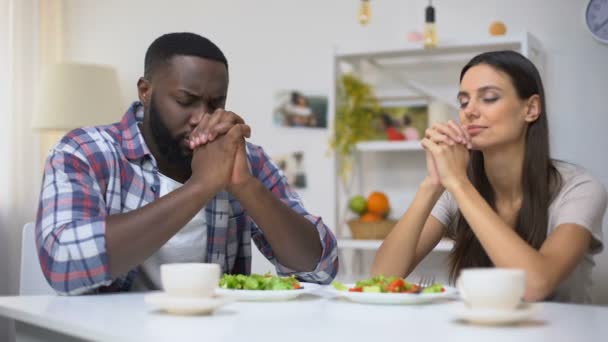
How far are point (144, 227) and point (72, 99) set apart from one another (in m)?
2.20

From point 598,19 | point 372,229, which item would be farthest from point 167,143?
point 598,19

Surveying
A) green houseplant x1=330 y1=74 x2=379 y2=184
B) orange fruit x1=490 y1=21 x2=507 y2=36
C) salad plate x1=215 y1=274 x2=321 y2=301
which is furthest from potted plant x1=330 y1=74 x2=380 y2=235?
salad plate x1=215 y1=274 x2=321 y2=301

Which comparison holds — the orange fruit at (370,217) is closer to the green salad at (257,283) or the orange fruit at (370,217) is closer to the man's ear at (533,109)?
the man's ear at (533,109)

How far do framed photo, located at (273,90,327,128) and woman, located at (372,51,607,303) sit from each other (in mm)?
1507

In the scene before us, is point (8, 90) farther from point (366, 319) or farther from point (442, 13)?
point (366, 319)

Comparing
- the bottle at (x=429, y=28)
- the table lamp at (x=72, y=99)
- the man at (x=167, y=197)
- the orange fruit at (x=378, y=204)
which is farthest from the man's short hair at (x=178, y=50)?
the table lamp at (x=72, y=99)

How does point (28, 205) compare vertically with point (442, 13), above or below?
below

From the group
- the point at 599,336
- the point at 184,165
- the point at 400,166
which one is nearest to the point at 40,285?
the point at 184,165

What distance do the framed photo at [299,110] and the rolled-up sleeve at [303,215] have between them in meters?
1.47

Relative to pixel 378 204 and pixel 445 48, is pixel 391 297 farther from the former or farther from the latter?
pixel 445 48

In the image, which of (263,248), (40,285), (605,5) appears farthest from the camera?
(605,5)

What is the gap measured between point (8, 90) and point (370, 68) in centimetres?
166

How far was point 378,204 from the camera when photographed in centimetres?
304

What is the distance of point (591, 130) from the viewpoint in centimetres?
302
